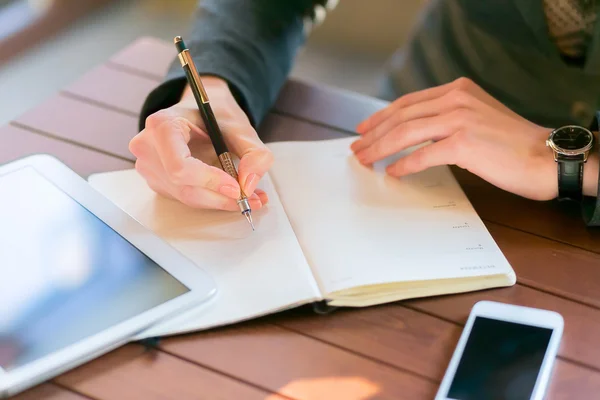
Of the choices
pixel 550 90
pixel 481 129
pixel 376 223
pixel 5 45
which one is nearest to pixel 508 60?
pixel 550 90

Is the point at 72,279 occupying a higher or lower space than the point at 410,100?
lower

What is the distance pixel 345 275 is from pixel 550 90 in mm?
584

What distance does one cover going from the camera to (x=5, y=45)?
2.38 metres

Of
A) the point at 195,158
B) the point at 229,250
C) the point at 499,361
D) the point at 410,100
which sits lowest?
the point at 499,361

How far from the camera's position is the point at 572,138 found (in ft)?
2.80

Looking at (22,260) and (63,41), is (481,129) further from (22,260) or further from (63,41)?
(63,41)

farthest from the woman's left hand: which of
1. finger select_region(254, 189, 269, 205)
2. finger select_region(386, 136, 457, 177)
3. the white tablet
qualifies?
the white tablet

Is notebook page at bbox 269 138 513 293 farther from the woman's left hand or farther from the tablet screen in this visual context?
the tablet screen

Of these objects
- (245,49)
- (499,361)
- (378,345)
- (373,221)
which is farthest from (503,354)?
(245,49)

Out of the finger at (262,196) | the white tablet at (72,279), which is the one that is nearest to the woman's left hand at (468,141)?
the finger at (262,196)

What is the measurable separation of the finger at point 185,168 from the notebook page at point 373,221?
92mm

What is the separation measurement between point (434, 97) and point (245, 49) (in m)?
0.28

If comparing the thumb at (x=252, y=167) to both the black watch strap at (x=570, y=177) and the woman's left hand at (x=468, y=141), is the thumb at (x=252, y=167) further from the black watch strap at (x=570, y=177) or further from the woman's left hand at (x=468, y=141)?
the black watch strap at (x=570, y=177)

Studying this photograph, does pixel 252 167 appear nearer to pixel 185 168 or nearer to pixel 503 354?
pixel 185 168
